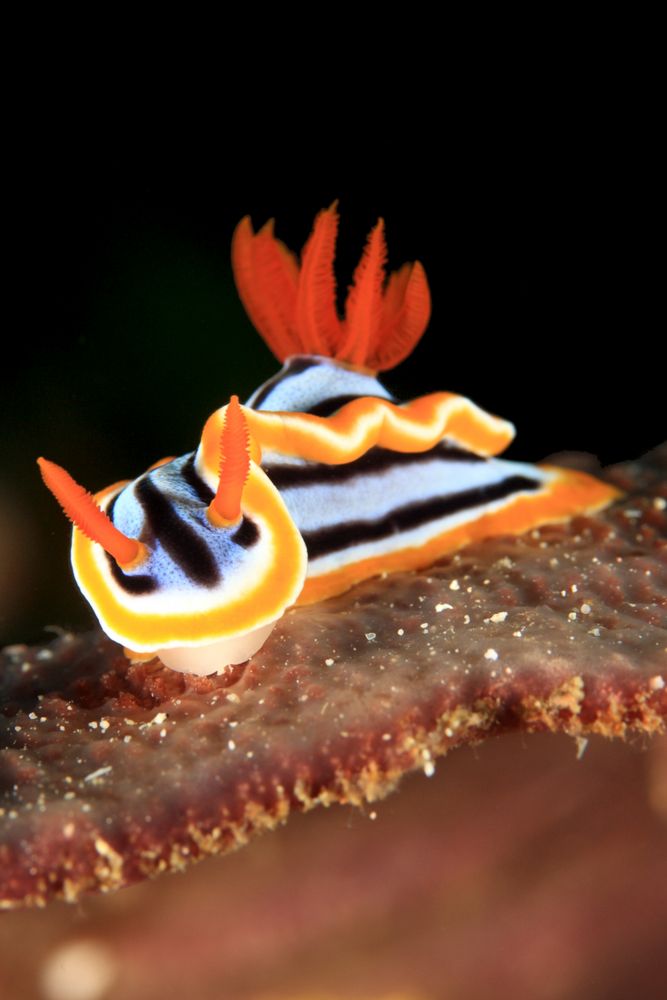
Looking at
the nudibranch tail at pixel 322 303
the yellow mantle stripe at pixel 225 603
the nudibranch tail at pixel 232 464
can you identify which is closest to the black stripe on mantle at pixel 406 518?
the yellow mantle stripe at pixel 225 603

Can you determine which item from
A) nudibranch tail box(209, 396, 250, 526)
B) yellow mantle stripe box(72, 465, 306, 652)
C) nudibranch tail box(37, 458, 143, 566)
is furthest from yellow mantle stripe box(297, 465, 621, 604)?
nudibranch tail box(37, 458, 143, 566)

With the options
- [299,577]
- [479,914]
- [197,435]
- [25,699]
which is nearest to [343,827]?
[479,914]

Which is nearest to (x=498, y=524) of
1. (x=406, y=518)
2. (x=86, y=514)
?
(x=406, y=518)

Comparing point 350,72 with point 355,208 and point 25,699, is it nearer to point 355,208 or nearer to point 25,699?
point 355,208

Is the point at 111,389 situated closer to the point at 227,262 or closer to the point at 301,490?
the point at 227,262

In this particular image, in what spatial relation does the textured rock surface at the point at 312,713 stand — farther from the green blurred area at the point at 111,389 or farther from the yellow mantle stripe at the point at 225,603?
the green blurred area at the point at 111,389

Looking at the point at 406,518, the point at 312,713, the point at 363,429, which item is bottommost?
the point at 406,518
